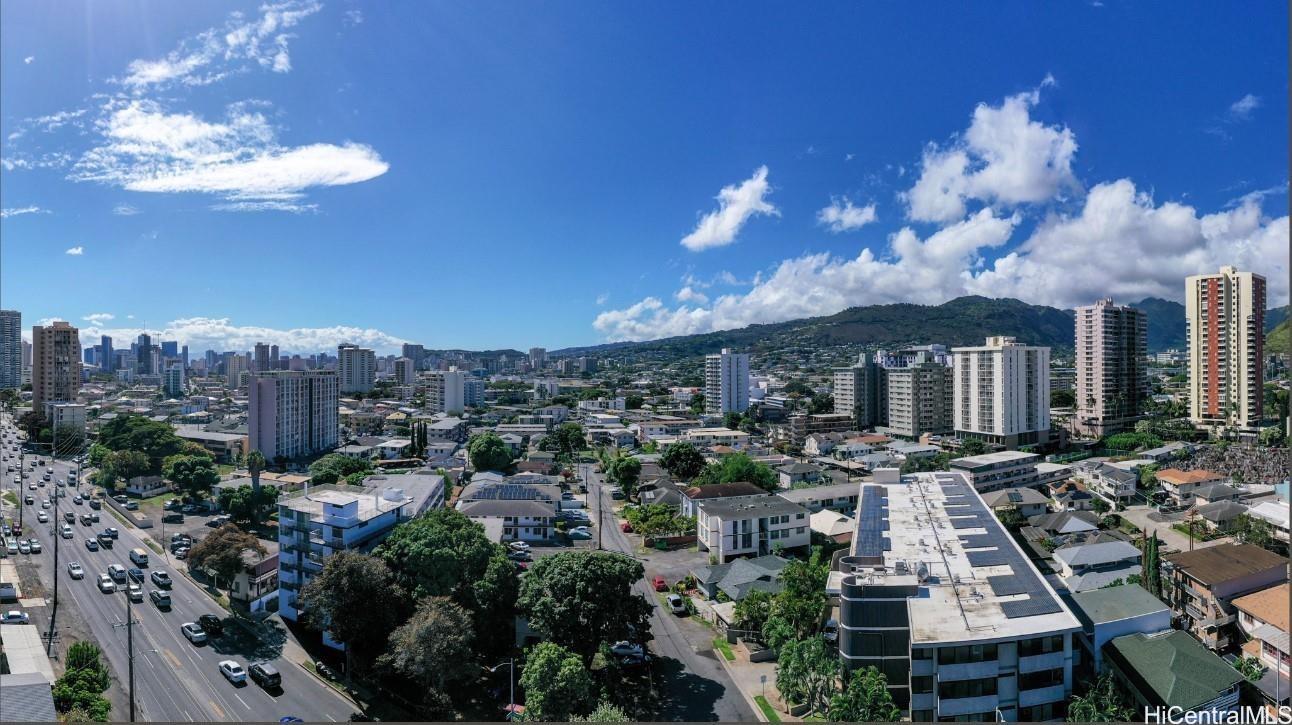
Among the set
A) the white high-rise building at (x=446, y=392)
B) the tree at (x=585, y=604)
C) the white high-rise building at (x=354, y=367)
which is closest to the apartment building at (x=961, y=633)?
the tree at (x=585, y=604)

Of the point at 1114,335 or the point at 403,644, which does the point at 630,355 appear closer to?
the point at 1114,335

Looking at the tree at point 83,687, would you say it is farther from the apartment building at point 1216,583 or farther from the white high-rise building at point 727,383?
the white high-rise building at point 727,383

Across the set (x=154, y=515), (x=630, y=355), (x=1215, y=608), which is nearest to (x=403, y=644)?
(x=1215, y=608)

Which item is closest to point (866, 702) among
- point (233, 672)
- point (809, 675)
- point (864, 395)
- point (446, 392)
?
point (809, 675)

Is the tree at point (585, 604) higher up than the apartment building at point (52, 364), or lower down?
lower down

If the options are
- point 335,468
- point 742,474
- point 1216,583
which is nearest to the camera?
point 1216,583

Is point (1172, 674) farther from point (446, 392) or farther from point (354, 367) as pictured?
point (354, 367)
